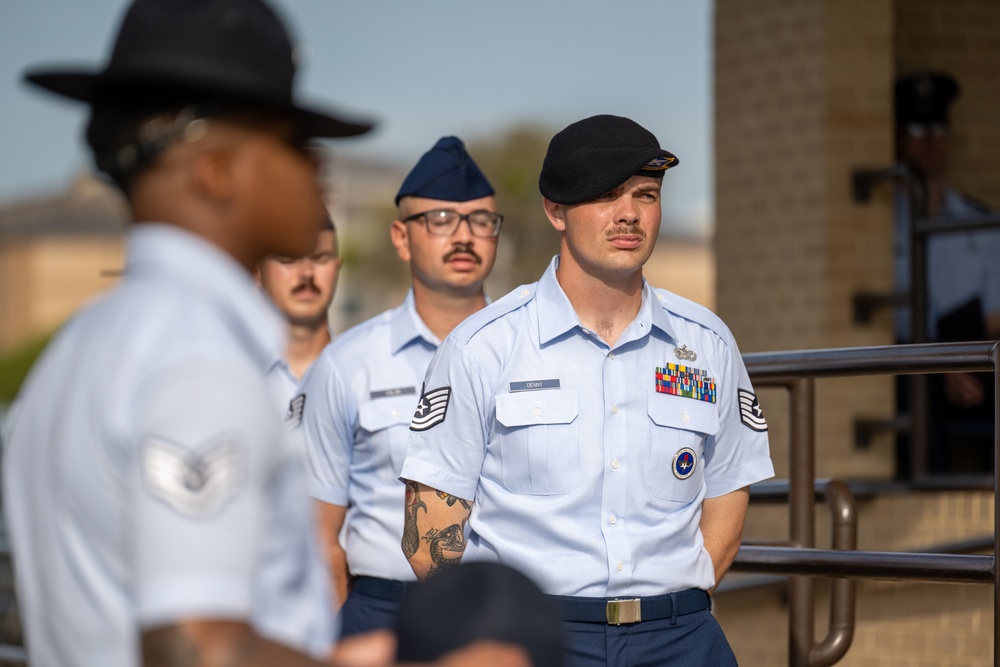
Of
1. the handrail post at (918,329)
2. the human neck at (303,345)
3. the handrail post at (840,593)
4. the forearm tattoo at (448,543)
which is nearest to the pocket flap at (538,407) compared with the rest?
the forearm tattoo at (448,543)

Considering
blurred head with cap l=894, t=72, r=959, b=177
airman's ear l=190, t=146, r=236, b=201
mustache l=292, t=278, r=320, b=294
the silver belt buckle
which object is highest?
blurred head with cap l=894, t=72, r=959, b=177

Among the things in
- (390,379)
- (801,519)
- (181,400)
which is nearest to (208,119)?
(181,400)

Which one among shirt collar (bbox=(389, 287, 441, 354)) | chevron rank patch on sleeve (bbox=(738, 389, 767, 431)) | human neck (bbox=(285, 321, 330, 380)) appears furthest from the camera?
human neck (bbox=(285, 321, 330, 380))

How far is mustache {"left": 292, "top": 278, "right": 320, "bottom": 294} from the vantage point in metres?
5.33

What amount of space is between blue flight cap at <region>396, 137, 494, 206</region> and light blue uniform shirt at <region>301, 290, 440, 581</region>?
1.37 ft

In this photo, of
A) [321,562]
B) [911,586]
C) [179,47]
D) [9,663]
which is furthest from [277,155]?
[911,586]

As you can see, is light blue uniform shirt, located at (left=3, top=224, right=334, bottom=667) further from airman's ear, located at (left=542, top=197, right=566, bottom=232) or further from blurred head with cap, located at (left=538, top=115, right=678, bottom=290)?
airman's ear, located at (left=542, top=197, right=566, bottom=232)

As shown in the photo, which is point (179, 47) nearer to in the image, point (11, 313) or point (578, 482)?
point (578, 482)

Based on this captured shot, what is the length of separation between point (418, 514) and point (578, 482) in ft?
1.42

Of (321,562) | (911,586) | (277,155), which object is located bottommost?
(911,586)

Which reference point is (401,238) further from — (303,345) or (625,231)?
(625,231)

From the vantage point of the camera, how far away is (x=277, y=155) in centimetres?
173

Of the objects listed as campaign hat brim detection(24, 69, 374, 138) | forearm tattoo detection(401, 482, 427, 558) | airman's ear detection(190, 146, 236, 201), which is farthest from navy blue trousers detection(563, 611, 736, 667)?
airman's ear detection(190, 146, 236, 201)

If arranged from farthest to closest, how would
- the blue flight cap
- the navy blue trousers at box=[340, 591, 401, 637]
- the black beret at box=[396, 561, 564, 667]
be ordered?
the blue flight cap → the navy blue trousers at box=[340, 591, 401, 637] → the black beret at box=[396, 561, 564, 667]
